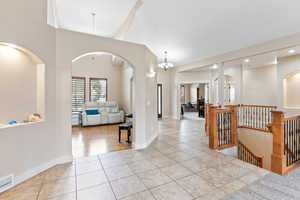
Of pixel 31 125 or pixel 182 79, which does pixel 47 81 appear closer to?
Result: pixel 31 125

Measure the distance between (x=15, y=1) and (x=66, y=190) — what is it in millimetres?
3103

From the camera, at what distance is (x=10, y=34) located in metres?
2.23

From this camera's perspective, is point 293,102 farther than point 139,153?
Yes

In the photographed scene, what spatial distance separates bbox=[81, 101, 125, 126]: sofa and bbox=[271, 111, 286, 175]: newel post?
6.24 meters

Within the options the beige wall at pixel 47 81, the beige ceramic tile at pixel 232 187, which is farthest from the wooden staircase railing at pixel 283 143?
the beige wall at pixel 47 81

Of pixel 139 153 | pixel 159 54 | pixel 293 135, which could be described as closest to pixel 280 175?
pixel 293 135

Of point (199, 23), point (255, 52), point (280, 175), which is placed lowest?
point (280, 175)

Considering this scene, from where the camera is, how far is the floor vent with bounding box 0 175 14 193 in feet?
6.82

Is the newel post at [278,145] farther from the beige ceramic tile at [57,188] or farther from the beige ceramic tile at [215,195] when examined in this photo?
the beige ceramic tile at [57,188]

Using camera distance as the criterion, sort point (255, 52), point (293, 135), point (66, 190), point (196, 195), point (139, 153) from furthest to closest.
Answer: point (255, 52) → point (139, 153) → point (293, 135) → point (66, 190) → point (196, 195)

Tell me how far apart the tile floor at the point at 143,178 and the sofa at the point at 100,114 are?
12.4ft

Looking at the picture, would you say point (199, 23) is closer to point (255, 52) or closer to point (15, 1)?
point (255, 52)

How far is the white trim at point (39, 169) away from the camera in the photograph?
2.31 metres

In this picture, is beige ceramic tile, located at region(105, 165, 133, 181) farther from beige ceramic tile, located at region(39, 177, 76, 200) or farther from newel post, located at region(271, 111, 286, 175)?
newel post, located at region(271, 111, 286, 175)
